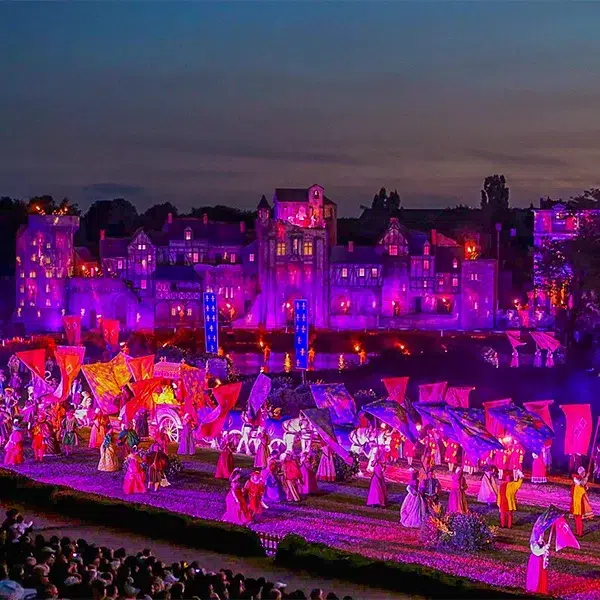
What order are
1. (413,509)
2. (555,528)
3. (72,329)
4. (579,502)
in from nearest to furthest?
(555,528) → (579,502) → (413,509) → (72,329)

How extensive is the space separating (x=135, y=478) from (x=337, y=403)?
664 centimetres

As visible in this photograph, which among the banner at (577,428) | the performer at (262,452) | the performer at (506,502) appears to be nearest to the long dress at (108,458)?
the performer at (262,452)

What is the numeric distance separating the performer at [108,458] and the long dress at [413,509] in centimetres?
946

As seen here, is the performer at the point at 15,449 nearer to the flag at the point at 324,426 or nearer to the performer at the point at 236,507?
the flag at the point at 324,426

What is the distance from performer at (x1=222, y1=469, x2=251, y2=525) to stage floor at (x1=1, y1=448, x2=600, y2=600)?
1.08 feet

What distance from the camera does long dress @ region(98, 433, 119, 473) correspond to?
30.3 meters

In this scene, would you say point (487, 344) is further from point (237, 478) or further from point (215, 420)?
point (237, 478)

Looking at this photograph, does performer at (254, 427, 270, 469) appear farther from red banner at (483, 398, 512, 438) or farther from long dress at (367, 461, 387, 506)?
red banner at (483, 398, 512, 438)

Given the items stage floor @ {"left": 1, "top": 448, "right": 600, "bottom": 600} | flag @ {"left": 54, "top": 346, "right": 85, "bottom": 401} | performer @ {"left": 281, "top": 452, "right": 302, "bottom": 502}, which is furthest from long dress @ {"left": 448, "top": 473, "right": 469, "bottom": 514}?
flag @ {"left": 54, "top": 346, "right": 85, "bottom": 401}

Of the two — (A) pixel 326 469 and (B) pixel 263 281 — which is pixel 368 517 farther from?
(B) pixel 263 281

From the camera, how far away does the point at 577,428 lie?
2830 centimetres

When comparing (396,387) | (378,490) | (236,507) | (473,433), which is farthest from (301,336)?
(236,507)

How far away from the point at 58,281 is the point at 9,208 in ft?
73.8

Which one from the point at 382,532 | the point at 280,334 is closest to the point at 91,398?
the point at 382,532
